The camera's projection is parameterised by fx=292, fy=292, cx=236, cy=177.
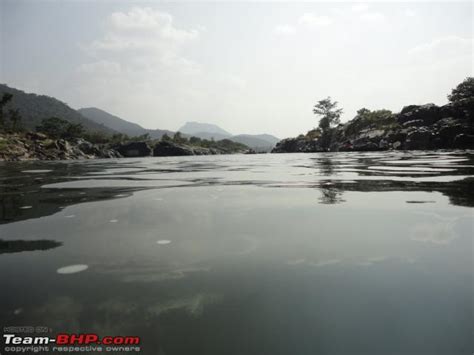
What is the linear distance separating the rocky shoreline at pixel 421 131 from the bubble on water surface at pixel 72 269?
57.4 metres

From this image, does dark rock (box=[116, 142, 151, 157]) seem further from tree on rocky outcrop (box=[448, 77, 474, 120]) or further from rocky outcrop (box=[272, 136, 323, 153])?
tree on rocky outcrop (box=[448, 77, 474, 120])

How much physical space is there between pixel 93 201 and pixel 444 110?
74818 millimetres

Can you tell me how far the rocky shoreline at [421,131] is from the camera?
5106 cm

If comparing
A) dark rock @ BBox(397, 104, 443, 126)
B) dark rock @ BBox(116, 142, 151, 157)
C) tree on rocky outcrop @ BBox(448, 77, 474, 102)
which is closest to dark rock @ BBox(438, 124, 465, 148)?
dark rock @ BBox(397, 104, 443, 126)

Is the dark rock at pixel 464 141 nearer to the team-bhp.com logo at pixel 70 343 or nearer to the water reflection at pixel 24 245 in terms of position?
the water reflection at pixel 24 245

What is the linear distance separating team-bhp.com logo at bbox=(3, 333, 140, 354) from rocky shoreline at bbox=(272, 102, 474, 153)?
189 ft

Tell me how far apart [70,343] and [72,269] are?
1.41m

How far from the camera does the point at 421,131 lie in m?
54.0

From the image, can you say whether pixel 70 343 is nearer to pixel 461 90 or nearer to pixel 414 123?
pixel 414 123

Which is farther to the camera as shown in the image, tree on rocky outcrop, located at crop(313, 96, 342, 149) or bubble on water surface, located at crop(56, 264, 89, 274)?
tree on rocky outcrop, located at crop(313, 96, 342, 149)

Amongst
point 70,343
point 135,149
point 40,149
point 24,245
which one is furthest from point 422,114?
point 135,149

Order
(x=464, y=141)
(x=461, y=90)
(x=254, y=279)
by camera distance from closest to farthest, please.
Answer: (x=254, y=279)
(x=464, y=141)
(x=461, y=90)

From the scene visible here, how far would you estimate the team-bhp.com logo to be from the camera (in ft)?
6.54

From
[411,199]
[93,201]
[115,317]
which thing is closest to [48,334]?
[115,317]
